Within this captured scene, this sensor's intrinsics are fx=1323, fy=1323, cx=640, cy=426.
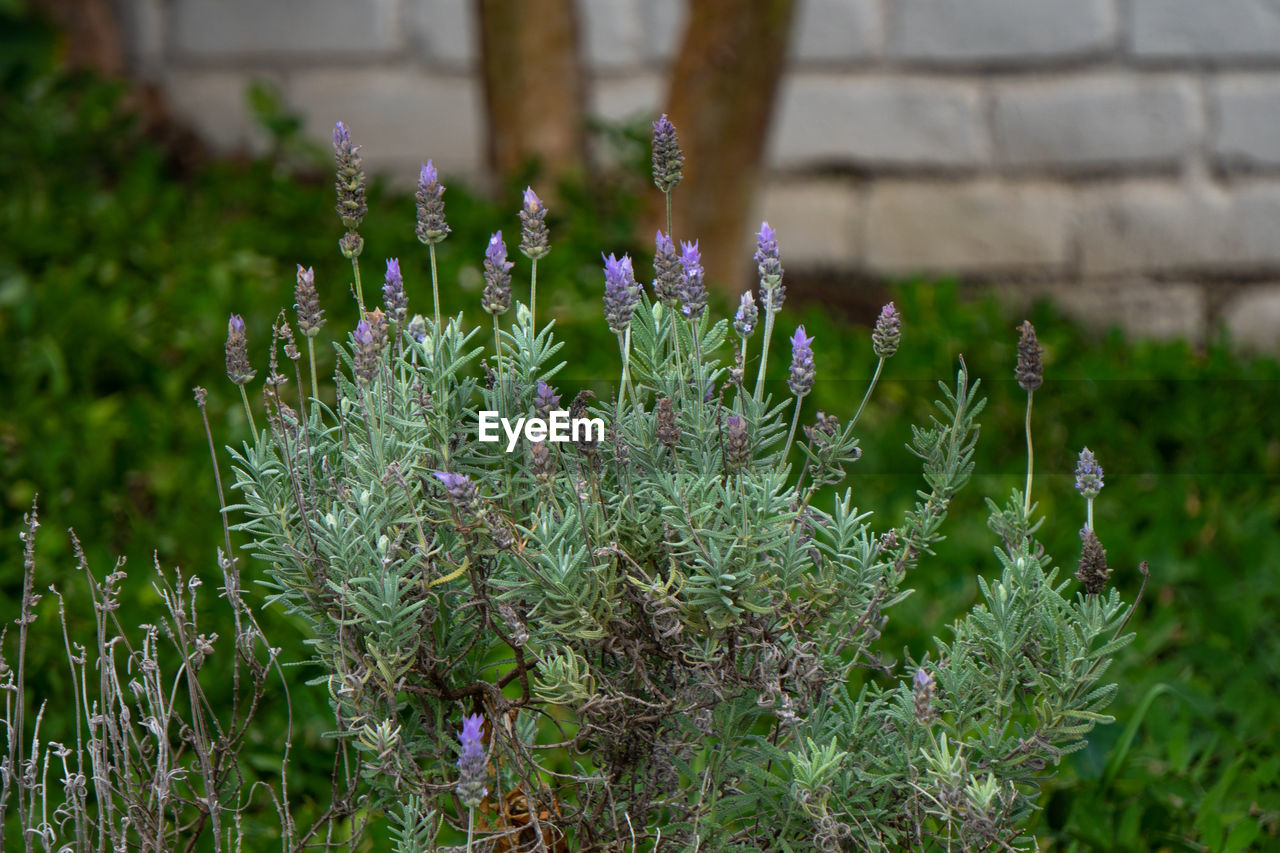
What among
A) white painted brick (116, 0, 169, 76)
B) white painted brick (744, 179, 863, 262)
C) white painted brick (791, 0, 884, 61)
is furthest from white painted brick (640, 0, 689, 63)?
white painted brick (116, 0, 169, 76)

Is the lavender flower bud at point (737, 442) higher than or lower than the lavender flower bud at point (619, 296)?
lower

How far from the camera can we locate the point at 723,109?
12.7 ft

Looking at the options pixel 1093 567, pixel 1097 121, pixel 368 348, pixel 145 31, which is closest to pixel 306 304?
pixel 368 348

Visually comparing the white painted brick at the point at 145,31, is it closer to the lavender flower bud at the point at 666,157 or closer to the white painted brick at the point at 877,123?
the white painted brick at the point at 877,123

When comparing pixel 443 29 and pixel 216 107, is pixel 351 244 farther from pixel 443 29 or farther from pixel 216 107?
pixel 216 107

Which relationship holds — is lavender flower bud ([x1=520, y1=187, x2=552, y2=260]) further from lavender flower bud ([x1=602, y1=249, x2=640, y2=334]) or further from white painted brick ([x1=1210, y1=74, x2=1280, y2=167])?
white painted brick ([x1=1210, y1=74, x2=1280, y2=167])

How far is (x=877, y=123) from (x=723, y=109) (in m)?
1.00

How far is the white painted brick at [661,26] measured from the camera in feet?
15.3

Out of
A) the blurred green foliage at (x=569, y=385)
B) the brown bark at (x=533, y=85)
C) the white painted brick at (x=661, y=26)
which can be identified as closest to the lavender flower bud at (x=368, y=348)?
the blurred green foliage at (x=569, y=385)

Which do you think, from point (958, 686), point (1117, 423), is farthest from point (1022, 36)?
point (958, 686)

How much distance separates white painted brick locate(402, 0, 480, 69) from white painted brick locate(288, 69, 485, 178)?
0.26ft

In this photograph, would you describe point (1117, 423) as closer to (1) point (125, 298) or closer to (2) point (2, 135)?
(1) point (125, 298)

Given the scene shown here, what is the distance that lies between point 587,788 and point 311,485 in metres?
0.41

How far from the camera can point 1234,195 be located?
455 cm
